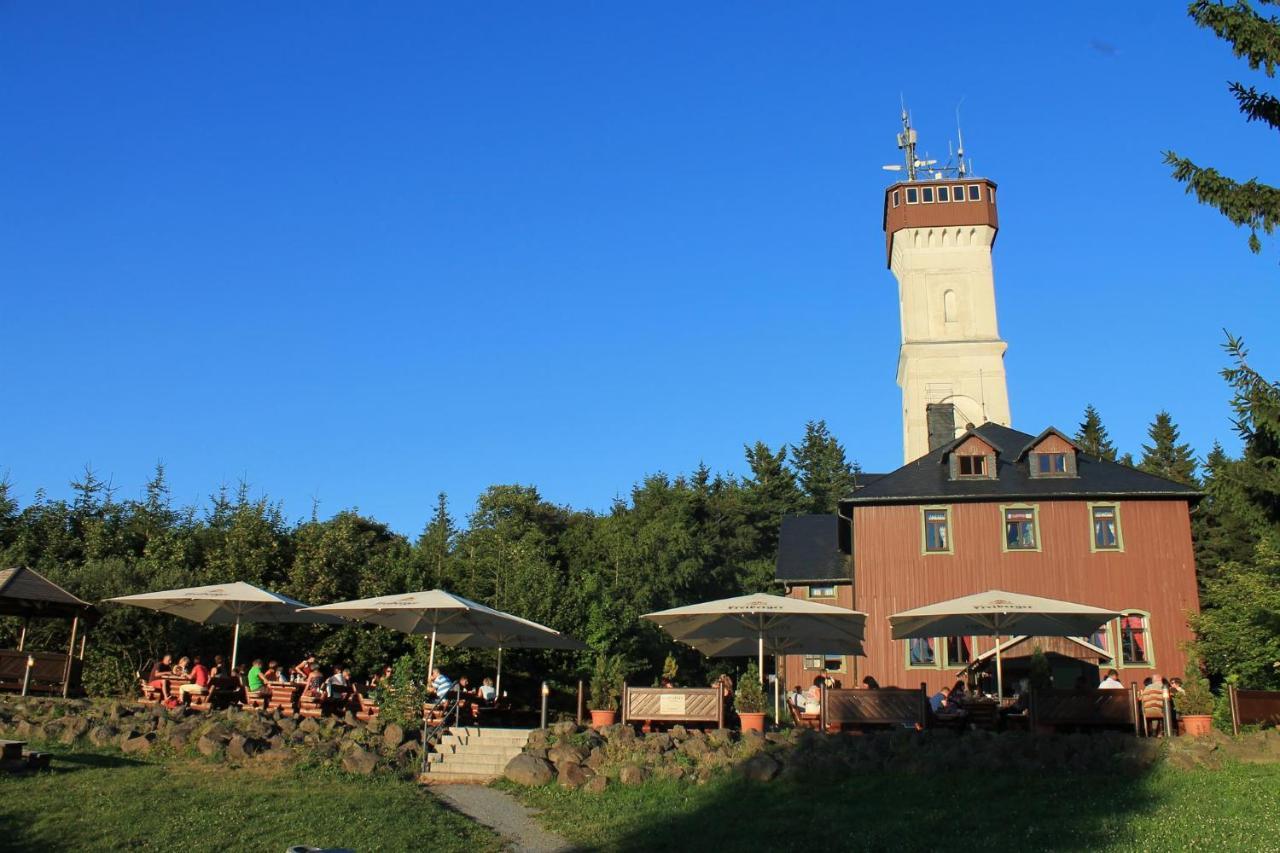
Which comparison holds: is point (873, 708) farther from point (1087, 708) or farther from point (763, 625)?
point (1087, 708)

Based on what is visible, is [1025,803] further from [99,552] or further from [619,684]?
[99,552]

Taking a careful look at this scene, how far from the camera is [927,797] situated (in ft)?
46.2

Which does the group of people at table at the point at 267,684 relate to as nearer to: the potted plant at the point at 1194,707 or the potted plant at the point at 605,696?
the potted plant at the point at 605,696

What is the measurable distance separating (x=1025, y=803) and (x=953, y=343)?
126ft

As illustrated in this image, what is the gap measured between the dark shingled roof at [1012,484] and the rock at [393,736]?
16.5 meters

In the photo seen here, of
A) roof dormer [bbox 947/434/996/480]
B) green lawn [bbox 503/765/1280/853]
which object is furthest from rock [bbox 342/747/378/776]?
roof dormer [bbox 947/434/996/480]

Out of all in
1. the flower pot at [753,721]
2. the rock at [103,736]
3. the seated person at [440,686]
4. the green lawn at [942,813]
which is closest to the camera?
the green lawn at [942,813]

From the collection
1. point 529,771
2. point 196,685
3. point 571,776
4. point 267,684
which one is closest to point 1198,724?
point 571,776

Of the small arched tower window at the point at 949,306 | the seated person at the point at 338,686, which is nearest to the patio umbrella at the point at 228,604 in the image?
the seated person at the point at 338,686

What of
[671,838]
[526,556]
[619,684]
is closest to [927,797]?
[671,838]

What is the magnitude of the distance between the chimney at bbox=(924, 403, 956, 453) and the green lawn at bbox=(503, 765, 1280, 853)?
26122 mm

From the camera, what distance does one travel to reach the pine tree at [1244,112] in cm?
1516

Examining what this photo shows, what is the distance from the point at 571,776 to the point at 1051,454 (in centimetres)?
1994

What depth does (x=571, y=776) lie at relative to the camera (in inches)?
642
